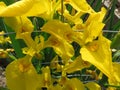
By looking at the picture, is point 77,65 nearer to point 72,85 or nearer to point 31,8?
point 72,85

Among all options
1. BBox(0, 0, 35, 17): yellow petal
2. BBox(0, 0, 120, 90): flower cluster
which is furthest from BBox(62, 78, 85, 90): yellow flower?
BBox(0, 0, 35, 17): yellow petal

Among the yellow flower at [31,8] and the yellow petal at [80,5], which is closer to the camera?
the yellow flower at [31,8]

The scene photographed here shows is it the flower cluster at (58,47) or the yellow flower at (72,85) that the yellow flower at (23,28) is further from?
the yellow flower at (72,85)

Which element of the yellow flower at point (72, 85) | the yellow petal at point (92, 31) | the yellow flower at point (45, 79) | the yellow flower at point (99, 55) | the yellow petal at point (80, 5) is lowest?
the yellow flower at point (72, 85)

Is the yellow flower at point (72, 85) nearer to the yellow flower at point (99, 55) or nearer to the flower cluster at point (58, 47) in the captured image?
the flower cluster at point (58, 47)

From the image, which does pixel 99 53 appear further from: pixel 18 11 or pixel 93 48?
pixel 18 11

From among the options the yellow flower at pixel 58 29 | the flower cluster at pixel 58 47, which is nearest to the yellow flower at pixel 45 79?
the flower cluster at pixel 58 47

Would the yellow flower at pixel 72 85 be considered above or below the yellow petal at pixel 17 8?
below
